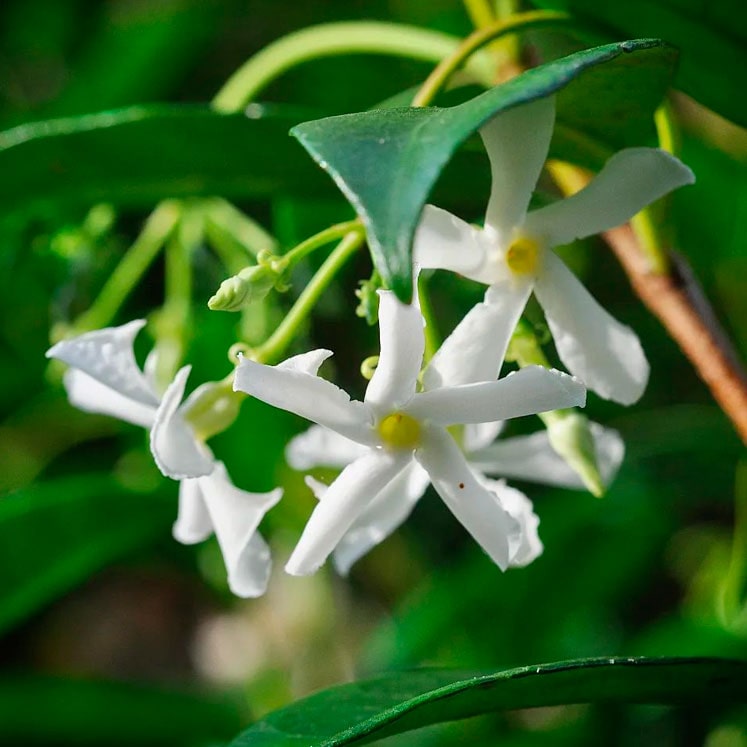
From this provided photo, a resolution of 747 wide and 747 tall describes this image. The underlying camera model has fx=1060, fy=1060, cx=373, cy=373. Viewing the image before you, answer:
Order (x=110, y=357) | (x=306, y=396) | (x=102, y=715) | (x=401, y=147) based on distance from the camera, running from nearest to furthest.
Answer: (x=401, y=147) < (x=306, y=396) < (x=110, y=357) < (x=102, y=715)

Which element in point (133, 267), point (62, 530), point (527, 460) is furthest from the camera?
point (62, 530)

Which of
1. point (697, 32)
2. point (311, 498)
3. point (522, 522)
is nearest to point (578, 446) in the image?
point (522, 522)

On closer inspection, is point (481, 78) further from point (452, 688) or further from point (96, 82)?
point (96, 82)

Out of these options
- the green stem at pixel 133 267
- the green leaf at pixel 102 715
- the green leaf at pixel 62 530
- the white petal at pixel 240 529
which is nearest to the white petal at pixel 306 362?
the white petal at pixel 240 529

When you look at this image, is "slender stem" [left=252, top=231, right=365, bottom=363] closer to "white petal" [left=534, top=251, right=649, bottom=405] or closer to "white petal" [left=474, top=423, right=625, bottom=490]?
"white petal" [left=534, top=251, right=649, bottom=405]

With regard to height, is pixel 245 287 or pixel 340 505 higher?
pixel 245 287

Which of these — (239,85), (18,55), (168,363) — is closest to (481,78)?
(239,85)

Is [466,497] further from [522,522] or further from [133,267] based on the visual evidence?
[133,267]

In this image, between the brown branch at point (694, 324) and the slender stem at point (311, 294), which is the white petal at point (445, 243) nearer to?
the slender stem at point (311, 294)

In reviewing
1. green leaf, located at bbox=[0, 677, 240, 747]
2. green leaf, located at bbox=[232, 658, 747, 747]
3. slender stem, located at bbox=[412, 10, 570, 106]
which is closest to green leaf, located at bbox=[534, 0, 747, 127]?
slender stem, located at bbox=[412, 10, 570, 106]
